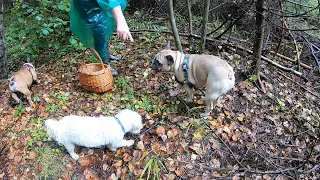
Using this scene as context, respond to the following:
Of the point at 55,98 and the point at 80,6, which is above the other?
the point at 80,6

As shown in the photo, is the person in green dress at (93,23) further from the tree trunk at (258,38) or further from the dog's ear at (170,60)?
the tree trunk at (258,38)

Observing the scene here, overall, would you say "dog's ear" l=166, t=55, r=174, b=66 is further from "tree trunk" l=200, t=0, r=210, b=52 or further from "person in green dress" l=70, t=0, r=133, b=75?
"tree trunk" l=200, t=0, r=210, b=52

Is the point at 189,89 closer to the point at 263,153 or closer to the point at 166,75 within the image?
the point at 166,75

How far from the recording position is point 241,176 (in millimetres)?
3447

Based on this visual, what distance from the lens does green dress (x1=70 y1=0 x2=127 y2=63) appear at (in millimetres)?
4215

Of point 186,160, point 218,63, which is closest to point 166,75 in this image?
point 218,63

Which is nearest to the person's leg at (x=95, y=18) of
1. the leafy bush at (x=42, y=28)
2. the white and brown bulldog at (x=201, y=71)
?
the leafy bush at (x=42, y=28)

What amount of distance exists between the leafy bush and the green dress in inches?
32.5

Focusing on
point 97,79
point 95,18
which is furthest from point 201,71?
point 95,18

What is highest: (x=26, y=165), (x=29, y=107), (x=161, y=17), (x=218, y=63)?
(x=161, y=17)

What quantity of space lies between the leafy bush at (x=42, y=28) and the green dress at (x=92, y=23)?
0.83m

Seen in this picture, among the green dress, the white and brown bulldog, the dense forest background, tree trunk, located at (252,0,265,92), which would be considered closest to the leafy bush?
the dense forest background

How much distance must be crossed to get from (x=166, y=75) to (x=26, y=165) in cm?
307

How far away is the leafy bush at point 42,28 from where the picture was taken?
530cm
